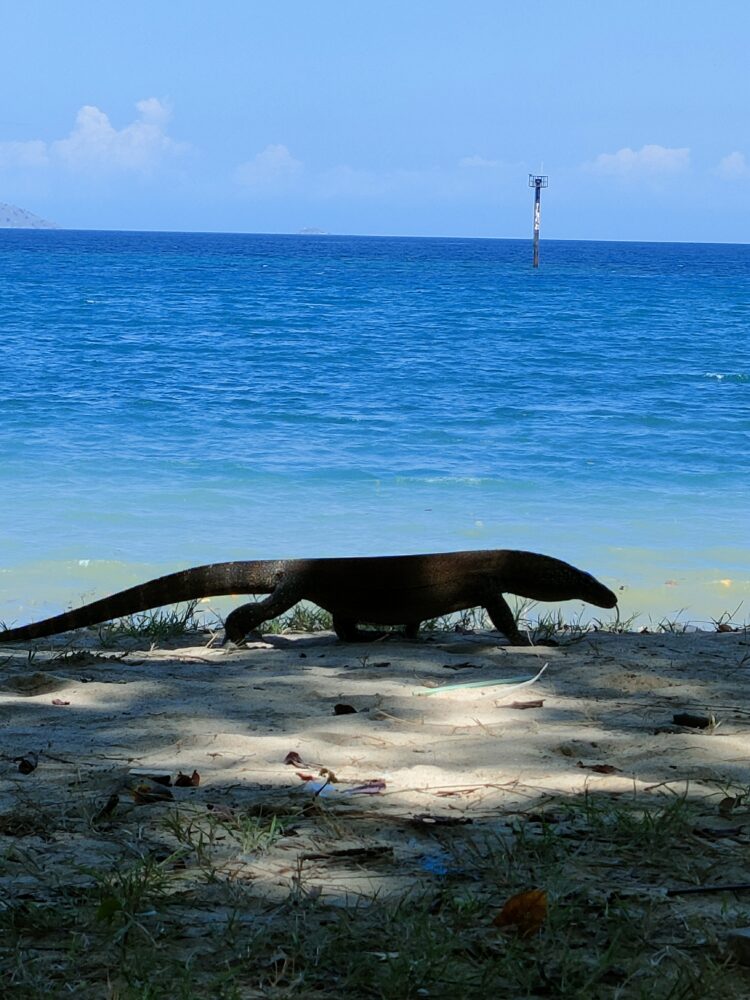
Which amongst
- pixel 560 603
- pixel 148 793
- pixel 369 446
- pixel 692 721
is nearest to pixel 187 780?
pixel 148 793

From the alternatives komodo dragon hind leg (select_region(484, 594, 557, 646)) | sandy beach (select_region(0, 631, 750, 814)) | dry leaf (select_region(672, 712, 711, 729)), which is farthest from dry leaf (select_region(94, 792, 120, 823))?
komodo dragon hind leg (select_region(484, 594, 557, 646))

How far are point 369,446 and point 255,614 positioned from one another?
957 cm

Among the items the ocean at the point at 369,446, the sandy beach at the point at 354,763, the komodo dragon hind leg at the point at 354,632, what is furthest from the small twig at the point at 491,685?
the ocean at the point at 369,446

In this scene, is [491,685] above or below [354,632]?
above

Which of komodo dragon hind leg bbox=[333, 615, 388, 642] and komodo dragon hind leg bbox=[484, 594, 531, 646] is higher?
komodo dragon hind leg bbox=[484, 594, 531, 646]

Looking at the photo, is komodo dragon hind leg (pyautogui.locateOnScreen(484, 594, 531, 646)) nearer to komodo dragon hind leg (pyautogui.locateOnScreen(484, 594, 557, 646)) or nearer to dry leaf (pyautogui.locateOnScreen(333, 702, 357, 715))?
komodo dragon hind leg (pyautogui.locateOnScreen(484, 594, 557, 646))

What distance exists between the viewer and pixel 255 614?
4.75 m

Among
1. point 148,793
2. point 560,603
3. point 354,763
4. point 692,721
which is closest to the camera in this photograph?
point 148,793

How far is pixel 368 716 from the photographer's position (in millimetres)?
3268

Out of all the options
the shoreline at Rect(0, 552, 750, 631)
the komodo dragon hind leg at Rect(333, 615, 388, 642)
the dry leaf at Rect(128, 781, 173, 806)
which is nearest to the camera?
the dry leaf at Rect(128, 781, 173, 806)

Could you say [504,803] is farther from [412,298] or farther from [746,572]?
[412,298]

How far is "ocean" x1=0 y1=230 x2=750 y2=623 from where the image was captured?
9.31m

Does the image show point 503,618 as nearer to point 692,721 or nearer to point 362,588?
point 362,588

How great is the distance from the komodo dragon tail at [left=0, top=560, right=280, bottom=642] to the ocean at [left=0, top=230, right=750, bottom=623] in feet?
8.51
